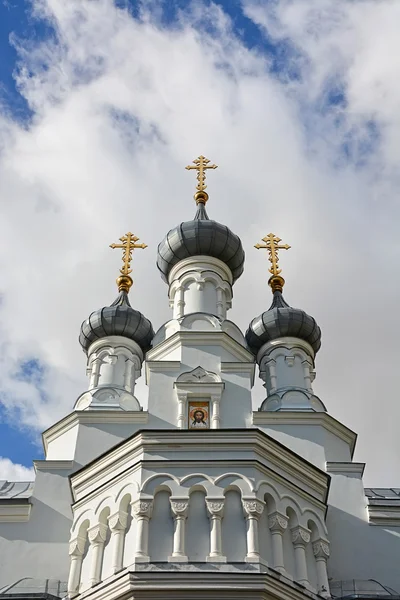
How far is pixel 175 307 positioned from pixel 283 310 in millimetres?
3058

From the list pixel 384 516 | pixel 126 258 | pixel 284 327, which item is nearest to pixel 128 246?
pixel 126 258

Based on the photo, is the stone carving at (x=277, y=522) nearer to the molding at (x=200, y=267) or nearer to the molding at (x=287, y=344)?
the molding at (x=200, y=267)

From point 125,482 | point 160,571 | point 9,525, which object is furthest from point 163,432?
point 9,525

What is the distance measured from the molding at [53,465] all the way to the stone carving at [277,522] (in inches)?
168

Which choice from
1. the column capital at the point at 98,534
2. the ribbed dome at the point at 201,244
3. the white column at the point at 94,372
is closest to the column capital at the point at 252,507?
the column capital at the point at 98,534

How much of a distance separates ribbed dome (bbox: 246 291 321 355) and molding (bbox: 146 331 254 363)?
3.32 metres

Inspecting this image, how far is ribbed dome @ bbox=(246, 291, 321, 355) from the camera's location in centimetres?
1800

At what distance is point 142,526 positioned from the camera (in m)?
10.2

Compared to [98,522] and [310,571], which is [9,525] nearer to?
[98,522]

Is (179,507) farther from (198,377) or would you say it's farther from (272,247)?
(272,247)

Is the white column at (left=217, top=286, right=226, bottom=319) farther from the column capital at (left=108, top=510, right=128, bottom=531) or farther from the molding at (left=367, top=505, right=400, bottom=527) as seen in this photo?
the column capital at (left=108, top=510, right=128, bottom=531)

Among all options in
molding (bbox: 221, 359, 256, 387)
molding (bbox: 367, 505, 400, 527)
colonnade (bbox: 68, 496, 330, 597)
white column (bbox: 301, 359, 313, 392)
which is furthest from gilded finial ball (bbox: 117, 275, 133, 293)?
colonnade (bbox: 68, 496, 330, 597)

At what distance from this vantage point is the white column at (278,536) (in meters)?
10.3

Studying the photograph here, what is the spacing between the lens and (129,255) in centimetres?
2034
